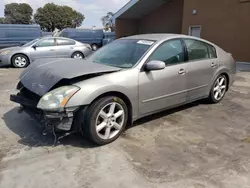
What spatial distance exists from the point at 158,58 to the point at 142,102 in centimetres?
77

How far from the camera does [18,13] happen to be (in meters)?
56.6

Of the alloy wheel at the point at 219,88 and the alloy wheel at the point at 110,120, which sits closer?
the alloy wheel at the point at 110,120

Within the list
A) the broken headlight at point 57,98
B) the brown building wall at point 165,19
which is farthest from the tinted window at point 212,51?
the brown building wall at point 165,19

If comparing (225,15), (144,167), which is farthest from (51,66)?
(225,15)

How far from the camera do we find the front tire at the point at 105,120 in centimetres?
304

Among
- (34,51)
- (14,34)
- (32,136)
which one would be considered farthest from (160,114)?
(14,34)

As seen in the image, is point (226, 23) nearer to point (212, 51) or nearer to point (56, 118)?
point (212, 51)

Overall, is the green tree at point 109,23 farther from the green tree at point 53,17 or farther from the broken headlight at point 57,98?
the broken headlight at point 57,98

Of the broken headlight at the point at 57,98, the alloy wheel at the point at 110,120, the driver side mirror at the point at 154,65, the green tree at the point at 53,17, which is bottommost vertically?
the alloy wheel at the point at 110,120

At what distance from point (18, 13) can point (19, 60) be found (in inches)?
2112

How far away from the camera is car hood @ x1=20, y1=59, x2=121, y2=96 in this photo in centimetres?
307

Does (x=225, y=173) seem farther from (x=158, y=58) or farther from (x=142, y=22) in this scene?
(x=142, y=22)

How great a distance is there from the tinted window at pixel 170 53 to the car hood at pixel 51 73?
2.57 feet

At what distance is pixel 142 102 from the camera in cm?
359
